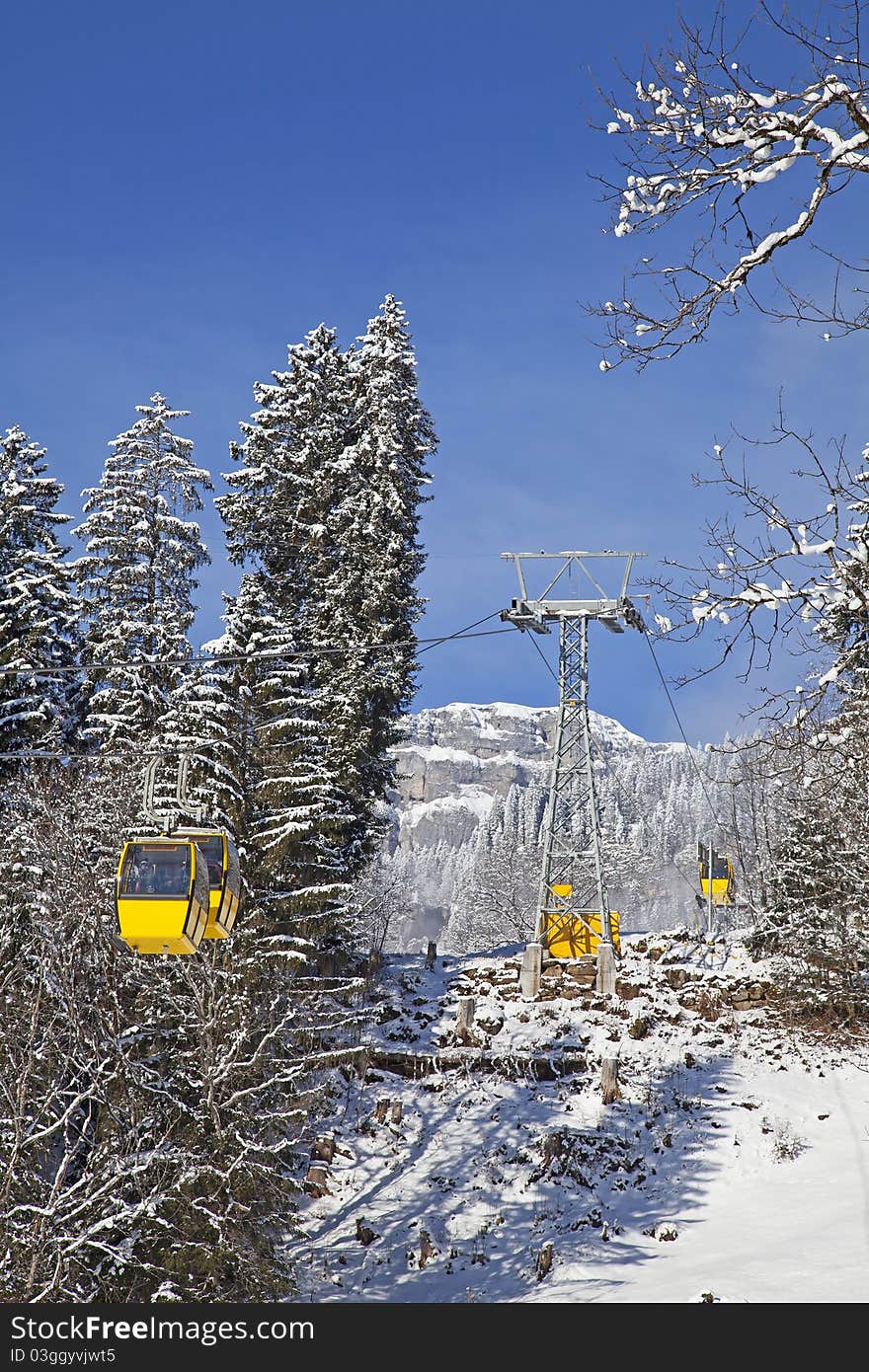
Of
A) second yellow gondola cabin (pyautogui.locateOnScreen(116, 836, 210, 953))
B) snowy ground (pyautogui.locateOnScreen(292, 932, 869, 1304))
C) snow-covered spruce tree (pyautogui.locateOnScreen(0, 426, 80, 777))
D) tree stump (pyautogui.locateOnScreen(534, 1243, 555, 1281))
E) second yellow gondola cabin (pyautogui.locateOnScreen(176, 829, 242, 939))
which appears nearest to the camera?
second yellow gondola cabin (pyautogui.locateOnScreen(116, 836, 210, 953))

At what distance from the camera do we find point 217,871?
43.8ft

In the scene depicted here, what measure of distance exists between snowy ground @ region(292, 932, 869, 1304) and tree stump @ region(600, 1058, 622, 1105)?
0.24 meters

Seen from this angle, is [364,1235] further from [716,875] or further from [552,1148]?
[716,875]

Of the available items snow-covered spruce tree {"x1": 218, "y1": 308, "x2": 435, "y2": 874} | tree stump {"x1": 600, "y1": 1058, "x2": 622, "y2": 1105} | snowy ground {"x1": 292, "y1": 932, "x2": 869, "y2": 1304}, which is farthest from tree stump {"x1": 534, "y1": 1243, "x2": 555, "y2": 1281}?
snow-covered spruce tree {"x1": 218, "y1": 308, "x2": 435, "y2": 874}

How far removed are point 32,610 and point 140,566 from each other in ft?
12.4

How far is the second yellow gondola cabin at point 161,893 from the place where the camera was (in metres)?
12.1

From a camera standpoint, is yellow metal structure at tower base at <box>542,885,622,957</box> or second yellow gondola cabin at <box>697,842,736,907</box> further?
second yellow gondola cabin at <box>697,842,736,907</box>

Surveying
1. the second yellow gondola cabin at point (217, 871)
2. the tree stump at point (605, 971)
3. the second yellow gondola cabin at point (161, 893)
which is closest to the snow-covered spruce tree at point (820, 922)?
the tree stump at point (605, 971)

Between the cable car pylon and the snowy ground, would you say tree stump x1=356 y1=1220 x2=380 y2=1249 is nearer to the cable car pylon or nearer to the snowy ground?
the snowy ground

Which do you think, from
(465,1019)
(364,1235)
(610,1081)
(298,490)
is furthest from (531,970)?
(298,490)

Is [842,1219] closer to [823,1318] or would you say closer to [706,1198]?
[706,1198]

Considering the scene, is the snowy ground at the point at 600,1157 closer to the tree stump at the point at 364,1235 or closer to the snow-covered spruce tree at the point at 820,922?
the tree stump at the point at 364,1235

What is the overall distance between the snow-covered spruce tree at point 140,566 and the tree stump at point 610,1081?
1339 cm

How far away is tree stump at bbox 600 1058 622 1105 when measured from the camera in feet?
79.6
